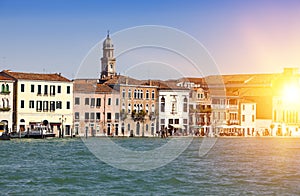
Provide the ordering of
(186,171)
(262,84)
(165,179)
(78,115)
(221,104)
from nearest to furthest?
(165,179) < (186,171) < (78,115) < (221,104) < (262,84)

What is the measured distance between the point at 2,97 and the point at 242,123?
64.8ft

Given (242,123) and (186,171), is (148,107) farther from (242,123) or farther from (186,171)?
(186,171)

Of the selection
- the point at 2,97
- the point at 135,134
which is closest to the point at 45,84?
the point at 2,97

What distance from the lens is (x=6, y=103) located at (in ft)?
136

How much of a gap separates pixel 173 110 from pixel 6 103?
449 inches

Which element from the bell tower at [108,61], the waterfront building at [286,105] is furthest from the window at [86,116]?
the waterfront building at [286,105]

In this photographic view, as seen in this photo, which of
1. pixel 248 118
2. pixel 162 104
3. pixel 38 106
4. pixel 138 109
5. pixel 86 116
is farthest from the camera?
pixel 248 118

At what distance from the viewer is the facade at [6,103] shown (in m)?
41.3

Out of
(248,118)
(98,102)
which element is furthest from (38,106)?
(248,118)

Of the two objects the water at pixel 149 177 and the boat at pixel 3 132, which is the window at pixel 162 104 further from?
the water at pixel 149 177

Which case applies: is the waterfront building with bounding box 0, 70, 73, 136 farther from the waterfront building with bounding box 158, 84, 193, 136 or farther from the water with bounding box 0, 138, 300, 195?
the water with bounding box 0, 138, 300, 195

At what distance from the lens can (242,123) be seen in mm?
55188

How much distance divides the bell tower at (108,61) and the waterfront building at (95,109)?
20.1ft

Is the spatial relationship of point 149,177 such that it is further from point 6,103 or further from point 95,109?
point 95,109
